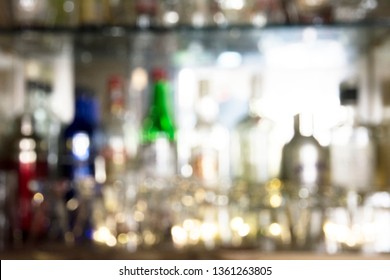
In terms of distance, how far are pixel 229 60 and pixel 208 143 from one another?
0.48ft

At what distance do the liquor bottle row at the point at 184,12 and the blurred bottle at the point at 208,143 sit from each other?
0.53 ft

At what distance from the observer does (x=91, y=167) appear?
4.17 feet

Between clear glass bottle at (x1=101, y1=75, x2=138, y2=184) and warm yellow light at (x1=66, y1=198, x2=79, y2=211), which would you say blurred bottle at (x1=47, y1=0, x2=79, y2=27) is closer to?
clear glass bottle at (x1=101, y1=75, x2=138, y2=184)

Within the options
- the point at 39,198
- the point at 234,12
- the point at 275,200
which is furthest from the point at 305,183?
the point at 39,198

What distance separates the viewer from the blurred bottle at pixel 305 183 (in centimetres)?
115

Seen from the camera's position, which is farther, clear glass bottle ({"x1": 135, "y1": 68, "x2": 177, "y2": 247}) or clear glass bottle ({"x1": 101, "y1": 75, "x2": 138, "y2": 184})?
clear glass bottle ({"x1": 101, "y1": 75, "x2": 138, "y2": 184})

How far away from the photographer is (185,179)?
4.14 ft

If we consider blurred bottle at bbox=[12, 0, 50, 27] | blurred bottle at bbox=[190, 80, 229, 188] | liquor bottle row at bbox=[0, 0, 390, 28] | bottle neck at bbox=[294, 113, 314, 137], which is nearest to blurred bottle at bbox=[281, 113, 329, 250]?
bottle neck at bbox=[294, 113, 314, 137]

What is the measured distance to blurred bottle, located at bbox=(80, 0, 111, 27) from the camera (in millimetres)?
1205

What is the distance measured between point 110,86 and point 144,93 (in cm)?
6

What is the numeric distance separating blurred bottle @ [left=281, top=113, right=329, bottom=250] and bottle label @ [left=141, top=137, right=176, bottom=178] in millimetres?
177

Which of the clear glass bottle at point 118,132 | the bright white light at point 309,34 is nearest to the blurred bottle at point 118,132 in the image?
the clear glass bottle at point 118,132

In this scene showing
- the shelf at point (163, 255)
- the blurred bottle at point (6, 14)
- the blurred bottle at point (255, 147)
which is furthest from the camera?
the blurred bottle at point (255, 147)

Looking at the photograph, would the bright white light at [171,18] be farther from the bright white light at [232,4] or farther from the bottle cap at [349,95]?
the bottle cap at [349,95]
